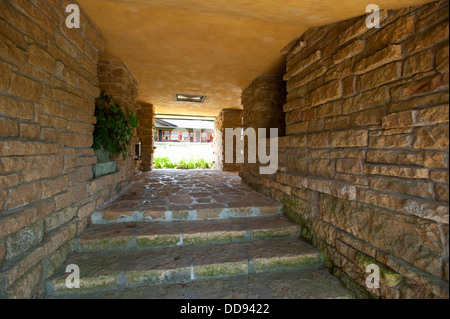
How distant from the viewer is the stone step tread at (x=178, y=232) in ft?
6.77

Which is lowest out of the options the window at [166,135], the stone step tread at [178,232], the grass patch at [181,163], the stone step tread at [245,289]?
the stone step tread at [245,289]

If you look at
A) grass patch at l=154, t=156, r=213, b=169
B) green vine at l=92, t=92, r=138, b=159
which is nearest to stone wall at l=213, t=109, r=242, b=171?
grass patch at l=154, t=156, r=213, b=169

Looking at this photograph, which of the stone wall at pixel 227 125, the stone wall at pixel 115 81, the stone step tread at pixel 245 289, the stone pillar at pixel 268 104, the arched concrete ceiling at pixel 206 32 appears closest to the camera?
the stone step tread at pixel 245 289

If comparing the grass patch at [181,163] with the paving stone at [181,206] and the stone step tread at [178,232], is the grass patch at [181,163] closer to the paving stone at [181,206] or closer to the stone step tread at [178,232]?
the paving stone at [181,206]

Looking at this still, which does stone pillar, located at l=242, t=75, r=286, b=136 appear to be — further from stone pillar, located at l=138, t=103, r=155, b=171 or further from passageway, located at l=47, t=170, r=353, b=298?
stone pillar, located at l=138, t=103, r=155, b=171

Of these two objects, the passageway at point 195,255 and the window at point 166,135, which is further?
the window at point 166,135

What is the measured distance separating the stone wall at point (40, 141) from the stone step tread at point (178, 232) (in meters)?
0.23

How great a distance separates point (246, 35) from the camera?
8.77 ft

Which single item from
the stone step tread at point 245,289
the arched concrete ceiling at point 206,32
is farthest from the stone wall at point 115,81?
the stone step tread at point 245,289

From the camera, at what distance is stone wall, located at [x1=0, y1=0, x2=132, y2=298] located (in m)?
1.32
